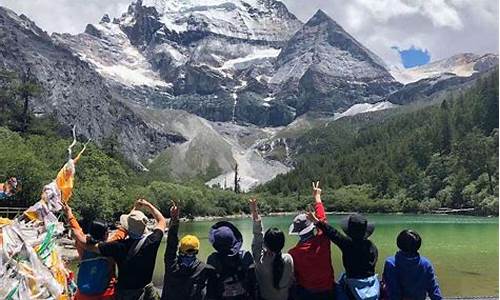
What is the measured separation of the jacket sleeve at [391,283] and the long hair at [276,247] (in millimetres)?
1193

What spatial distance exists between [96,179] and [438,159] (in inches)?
3667

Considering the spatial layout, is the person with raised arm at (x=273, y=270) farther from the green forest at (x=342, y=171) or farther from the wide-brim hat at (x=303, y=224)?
the green forest at (x=342, y=171)

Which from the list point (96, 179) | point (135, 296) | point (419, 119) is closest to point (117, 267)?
point (135, 296)

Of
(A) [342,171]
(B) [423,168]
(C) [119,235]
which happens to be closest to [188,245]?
(C) [119,235]

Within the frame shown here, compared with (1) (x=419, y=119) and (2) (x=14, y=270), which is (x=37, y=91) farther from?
(1) (x=419, y=119)

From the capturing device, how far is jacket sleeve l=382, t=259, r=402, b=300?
6.80 metres

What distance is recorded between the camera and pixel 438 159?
443 feet

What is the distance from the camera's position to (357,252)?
6840 mm

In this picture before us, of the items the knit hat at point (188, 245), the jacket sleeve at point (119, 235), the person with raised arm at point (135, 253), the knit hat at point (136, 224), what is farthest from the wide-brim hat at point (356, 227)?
the jacket sleeve at point (119, 235)

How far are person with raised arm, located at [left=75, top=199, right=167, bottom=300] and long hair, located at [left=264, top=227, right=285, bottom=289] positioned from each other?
123 centimetres

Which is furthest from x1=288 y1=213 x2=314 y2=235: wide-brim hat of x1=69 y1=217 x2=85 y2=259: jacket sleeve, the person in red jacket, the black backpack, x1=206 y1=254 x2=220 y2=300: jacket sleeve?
x1=69 y1=217 x2=85 y2=259: jacket sleeve

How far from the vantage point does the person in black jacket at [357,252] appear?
268 inches

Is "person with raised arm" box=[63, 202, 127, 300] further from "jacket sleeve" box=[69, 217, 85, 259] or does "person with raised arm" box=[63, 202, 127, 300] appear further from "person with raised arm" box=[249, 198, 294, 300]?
"person with raised arm" box=[249, 198, 294, 300]

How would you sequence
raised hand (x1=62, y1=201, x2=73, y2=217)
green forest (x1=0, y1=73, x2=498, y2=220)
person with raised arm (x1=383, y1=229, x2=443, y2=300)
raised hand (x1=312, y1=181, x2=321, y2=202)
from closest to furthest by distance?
person with raised arm (x1=383, y1=229, x2=443, y2=300)
raised hand (x1=312, y1=181, x2=321, y2=202)
raised hand (x1=62, y1=201, x2=73, y2=217)
green forest (x1=0, y1=73, x2=498, y2=220)
